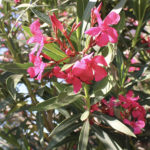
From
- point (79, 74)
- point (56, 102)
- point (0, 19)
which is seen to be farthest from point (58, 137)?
point (0, 19)

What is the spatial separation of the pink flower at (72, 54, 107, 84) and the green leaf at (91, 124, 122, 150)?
16.6 inches

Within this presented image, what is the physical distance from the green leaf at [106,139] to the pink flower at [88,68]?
16.6 inches

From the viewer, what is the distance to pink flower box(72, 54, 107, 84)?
2.25ft

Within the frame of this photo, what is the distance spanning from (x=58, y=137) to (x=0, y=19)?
0.71 metres

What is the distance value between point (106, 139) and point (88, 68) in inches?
19.6

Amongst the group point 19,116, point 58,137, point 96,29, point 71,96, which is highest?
point 96,29

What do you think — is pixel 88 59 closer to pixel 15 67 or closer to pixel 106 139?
pixel 15 67

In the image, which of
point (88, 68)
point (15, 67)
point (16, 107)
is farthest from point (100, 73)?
point (16, 107)

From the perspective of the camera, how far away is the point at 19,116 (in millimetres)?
1964

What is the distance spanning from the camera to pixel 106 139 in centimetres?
107

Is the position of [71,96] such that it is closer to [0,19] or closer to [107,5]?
[0,19]

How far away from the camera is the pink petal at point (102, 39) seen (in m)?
0.74

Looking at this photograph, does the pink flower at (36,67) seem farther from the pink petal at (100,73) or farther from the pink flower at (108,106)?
the pink flower at (108,106)

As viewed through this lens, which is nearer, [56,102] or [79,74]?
[79,74]
